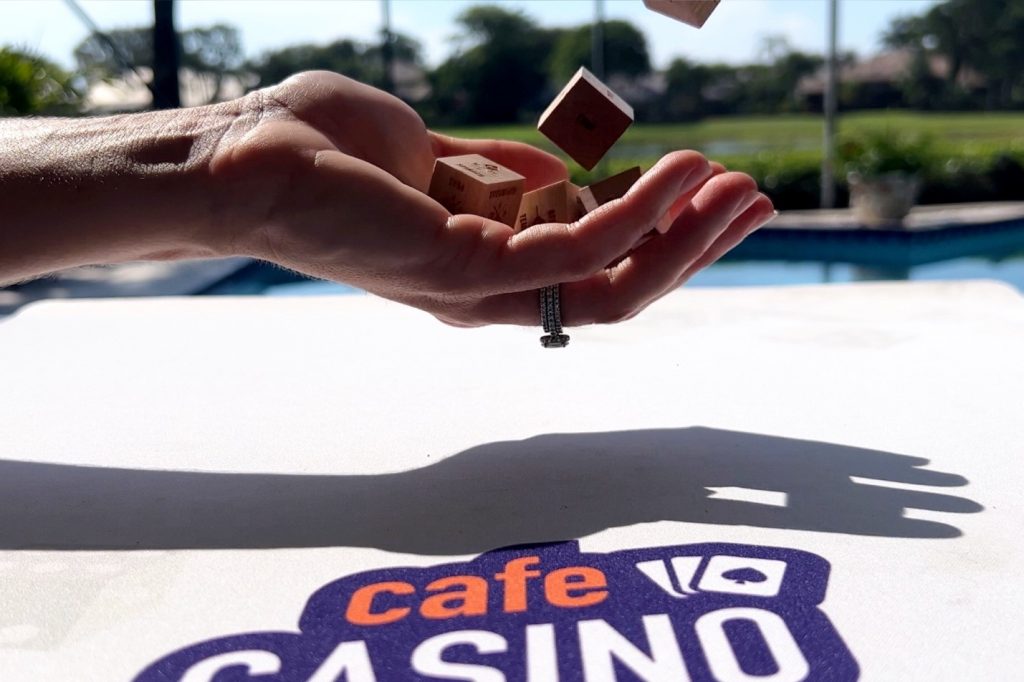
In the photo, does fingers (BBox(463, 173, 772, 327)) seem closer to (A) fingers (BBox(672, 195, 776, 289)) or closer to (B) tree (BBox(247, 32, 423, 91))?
(A) fingers (BBox(672, 195, 776, 289))

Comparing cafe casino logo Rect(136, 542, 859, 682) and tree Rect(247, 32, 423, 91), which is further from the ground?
tree Rect(247, 32, 423, 91)

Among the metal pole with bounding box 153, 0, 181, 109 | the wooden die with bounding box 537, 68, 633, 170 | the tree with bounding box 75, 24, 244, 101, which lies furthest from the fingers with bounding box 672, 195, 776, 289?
the tree with bounding box 75, 24, 244, 101

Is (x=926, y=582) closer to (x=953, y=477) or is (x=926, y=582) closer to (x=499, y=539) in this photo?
(x=953, y=477)

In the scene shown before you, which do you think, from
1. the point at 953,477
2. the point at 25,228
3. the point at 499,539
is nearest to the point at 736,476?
the point at 953,477

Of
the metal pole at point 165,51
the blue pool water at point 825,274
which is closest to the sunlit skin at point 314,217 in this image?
the blue pool water at point 825,274

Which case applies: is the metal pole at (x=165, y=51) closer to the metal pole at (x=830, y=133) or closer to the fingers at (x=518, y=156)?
the metal pole at (x=830, y=133)

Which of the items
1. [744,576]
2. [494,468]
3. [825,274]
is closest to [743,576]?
[744,576]

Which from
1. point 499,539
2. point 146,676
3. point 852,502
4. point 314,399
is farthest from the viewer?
point 314,399
